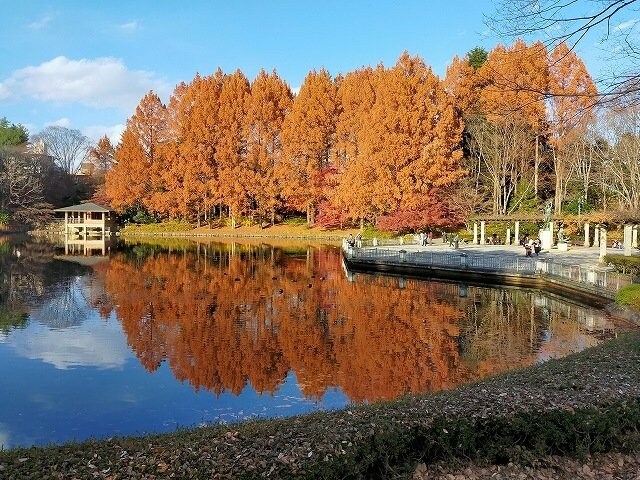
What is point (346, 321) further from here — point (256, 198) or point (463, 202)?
point (256, 198)

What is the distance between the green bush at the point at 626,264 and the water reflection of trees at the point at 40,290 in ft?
59.8

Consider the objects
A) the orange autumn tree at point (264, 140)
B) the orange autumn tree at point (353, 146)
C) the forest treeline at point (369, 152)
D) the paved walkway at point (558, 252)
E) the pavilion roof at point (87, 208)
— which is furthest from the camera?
the pavilion roof at point (87, 208)

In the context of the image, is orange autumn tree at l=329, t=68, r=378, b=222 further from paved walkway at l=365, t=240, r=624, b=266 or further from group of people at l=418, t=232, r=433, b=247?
paved walkway at l=365, t=240, r=624, b=266

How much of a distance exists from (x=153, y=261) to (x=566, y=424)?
2926 centimetres

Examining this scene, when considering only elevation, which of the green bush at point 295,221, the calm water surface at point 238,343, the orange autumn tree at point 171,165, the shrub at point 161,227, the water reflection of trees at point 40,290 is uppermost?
the orange autumn tree at point 171,165

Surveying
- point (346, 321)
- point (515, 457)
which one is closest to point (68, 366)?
point (346, 321)

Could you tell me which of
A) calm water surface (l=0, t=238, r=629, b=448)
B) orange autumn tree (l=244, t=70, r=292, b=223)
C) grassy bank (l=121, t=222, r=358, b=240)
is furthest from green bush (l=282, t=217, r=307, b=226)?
calm water surface (l=0, t=238, r=629, b=448)

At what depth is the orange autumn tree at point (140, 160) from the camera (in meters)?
58.3

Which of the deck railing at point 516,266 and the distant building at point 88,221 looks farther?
the distant building at point 88,221

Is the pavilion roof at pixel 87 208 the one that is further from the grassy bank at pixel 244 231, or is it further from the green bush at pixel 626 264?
the green bush at pixel 626 264

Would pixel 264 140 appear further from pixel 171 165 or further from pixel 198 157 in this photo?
pixel 171 165

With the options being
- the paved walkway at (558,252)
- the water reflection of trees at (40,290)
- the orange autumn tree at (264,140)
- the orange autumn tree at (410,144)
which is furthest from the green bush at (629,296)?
the orange autumn tree at (264,140)

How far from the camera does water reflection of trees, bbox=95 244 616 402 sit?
10914 mm

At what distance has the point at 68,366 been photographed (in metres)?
11.3
